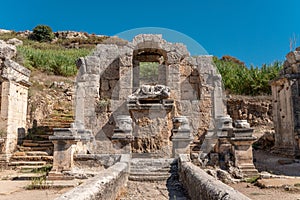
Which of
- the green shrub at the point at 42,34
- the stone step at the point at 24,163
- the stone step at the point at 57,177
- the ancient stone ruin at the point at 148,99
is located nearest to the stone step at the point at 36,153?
the stone step at the point at 24,163

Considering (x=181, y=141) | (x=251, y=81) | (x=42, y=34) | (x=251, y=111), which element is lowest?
(x=181, y=141)

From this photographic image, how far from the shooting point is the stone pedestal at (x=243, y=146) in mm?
7293

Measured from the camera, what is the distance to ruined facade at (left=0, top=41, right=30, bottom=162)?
360 inches

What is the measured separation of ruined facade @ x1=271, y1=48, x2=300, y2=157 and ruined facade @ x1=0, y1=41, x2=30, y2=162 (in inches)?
385

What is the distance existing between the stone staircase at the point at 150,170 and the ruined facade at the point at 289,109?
17.9 ft

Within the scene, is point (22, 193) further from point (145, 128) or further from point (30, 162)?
point (145, 128)

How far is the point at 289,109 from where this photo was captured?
→ 35.6 ft

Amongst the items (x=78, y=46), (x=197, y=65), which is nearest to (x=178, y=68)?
(x=197, y=65)

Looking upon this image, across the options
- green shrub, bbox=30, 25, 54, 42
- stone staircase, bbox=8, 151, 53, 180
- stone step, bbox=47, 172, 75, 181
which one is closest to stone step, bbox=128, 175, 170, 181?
stone step, bbox=47, 172, 75, 181

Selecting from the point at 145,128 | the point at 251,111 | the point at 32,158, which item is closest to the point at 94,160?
the point at 145,128

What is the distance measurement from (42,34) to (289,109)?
1425 inches

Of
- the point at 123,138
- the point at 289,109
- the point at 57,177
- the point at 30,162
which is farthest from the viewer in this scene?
the point at 289,109

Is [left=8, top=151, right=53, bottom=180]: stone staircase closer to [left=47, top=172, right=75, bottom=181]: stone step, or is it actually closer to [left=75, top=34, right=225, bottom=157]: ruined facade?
[left=47, top=172, right=75, bottom=181]: stone step

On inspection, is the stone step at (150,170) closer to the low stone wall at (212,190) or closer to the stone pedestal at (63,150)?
the stone pedestal at (63,150)
